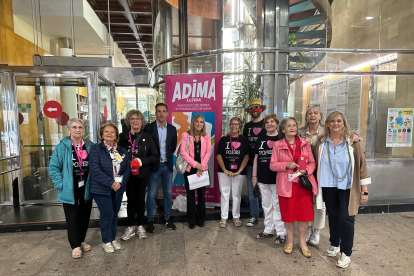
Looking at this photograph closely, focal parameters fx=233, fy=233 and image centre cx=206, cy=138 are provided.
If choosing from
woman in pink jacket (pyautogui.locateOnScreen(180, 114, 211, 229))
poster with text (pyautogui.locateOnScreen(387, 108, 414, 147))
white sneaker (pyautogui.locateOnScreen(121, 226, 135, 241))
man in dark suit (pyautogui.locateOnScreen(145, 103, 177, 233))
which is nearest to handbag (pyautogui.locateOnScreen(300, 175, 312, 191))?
woman in pink jacket (pyautogui.locateOnScreen(180, 114, 211, 229))

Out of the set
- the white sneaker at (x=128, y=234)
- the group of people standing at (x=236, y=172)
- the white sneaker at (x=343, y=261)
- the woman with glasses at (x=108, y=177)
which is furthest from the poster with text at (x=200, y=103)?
the white sneaker at (x=343, y=261)

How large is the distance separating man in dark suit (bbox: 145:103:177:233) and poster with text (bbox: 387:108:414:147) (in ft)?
14.2

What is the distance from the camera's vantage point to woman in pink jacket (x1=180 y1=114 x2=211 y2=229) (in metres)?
3.57

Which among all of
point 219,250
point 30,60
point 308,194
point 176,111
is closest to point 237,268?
point 219,250

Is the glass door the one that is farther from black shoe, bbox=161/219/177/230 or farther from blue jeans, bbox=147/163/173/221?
black shoe, bbox=161/219/177/230

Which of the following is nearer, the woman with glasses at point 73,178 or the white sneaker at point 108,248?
the woman with glasses at point 73,178

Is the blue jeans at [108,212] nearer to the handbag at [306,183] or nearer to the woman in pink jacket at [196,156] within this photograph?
the woman in pink jacket at [196,156]

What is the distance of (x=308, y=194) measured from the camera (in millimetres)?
2826

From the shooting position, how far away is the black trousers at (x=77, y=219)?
2.79m

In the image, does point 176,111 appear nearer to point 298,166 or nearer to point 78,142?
point 78,142

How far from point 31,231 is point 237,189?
3.24 m

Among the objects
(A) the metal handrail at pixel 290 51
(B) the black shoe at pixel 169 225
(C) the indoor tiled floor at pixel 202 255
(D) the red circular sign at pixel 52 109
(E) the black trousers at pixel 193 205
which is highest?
(A) the metal handrail at pixel 290 51

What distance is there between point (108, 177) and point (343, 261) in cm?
289

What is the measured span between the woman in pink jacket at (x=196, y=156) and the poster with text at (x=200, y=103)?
574 mm
